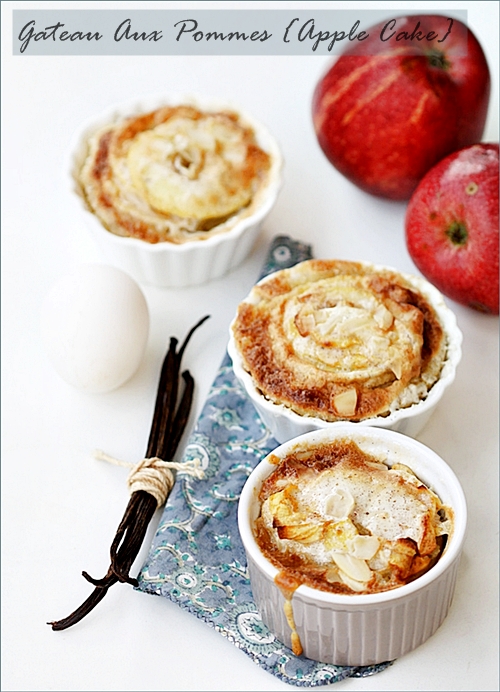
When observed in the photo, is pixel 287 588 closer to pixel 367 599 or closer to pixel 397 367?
pixel 367 599

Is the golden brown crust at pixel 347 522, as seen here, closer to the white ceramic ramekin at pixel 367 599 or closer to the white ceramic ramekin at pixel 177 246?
the white ceramic ramekin at pixel 367 599

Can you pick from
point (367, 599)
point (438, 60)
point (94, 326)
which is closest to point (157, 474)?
point (94, 326)

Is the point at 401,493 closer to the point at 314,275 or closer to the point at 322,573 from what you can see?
the point at 322,573

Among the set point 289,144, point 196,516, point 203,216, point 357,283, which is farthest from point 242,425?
point 289,144

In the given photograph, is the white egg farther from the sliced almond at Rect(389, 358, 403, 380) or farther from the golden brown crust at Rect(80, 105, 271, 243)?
the sliced almond at Rect(389, 358, 403, 380)

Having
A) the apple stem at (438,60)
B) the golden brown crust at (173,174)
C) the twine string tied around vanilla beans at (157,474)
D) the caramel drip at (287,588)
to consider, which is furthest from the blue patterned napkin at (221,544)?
the apple stem at (438,60)

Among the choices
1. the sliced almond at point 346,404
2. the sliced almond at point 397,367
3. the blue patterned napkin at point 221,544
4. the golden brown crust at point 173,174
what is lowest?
the blue patterned napkin at point 221,544

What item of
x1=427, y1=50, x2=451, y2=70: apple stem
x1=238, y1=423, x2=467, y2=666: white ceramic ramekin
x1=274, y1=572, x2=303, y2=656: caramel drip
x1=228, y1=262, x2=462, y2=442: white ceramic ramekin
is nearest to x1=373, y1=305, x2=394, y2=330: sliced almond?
x1=228, y1=262, x2=462, y2=442: white ceramic ramekin
